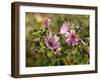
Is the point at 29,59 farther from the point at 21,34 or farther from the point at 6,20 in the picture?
the point at 6,20

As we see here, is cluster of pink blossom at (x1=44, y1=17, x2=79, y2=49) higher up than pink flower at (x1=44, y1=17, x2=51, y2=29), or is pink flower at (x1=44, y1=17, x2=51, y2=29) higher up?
pink flower at (x1=44, y1=17, x2=51, y2=29)

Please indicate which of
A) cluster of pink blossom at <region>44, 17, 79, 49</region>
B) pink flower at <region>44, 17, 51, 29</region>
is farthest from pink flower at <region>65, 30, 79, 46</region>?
pink flower at <region>44, 17, 51, 29</region>

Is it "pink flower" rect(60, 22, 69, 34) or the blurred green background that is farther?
"pink flower" rect(60, 22, 69, 34)

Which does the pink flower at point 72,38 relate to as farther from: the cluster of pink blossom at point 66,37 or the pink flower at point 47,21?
the pink flower at point 47,21

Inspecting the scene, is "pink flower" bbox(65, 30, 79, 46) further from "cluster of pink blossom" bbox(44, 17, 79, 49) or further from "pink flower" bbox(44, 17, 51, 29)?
"pink flower" bbox(44, 17, 51, 29)

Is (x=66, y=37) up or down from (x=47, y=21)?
down

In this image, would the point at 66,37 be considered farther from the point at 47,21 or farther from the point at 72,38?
the point at 47,21

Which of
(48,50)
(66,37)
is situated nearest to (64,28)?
(66,37)

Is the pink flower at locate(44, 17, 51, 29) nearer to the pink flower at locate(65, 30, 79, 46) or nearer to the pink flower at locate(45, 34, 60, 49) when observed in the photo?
the pink flower at locate(45, 34, 60, 49)
